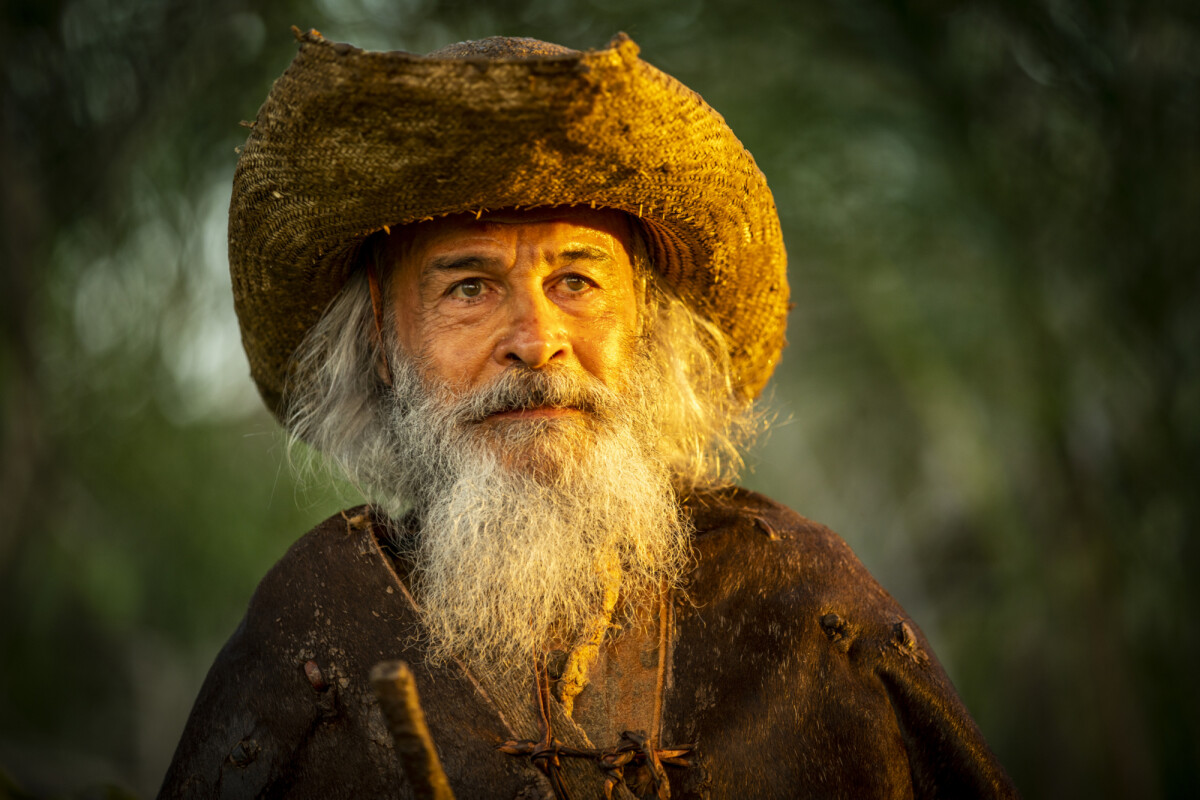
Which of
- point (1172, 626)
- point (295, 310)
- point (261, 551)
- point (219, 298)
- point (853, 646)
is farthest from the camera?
point (261, 551)

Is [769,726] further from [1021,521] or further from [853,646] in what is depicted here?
[1021,521]

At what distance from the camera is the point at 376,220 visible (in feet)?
7.11

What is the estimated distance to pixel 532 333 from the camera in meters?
2.22

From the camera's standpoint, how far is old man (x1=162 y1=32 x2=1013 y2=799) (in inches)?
77.0

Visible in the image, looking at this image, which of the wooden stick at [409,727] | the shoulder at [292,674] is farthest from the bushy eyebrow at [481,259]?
the wooden stick at [409,727]

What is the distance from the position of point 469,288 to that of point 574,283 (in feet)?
0.85

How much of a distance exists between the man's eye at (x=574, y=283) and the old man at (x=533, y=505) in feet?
0.06

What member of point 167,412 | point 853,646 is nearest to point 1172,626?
point 853,646

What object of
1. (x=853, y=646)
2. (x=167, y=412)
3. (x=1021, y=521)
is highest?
(x=167, y=412)

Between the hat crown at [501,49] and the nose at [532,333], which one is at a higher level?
the hat crown at [501,49]

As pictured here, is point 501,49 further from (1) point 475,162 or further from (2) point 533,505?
(2) point 533,505

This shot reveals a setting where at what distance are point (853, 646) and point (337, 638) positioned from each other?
1181 millimetres

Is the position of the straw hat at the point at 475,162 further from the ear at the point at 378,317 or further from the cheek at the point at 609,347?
the cheek at the point at 609,347

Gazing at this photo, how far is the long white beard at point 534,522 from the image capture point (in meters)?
2.22
